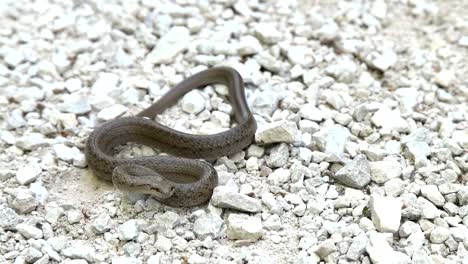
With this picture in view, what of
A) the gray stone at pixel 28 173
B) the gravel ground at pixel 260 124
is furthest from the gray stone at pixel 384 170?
the gray stone at pixel 28 173

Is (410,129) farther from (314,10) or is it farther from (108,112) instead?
(108,112)

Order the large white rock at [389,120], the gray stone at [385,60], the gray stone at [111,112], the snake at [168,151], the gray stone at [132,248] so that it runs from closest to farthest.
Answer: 1. the gray stone at [132,248]
2. the snake at [168,151]
3. the large white rock at [389,120]
4. the gray stone at [111,112]
5. the gray stone at [385,60]

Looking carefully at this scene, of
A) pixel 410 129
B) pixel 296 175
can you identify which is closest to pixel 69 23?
pixel 296 175

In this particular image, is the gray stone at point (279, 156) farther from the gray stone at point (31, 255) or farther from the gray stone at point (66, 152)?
the gray stone at point (31, 255)

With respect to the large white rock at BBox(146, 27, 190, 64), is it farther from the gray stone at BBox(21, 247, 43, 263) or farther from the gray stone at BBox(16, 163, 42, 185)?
the gray stone at BBox(21, 247, 43, 263)

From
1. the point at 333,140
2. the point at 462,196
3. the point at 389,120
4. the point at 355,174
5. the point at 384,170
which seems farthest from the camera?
the point at 389,120

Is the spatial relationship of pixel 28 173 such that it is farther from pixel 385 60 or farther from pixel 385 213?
pixel 385 60

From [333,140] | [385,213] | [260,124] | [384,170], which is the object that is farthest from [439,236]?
[260,124]

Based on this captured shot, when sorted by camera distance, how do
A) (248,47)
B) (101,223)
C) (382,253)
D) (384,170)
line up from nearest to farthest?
(382,253)
(101,223)
(384,170)
(248,47)

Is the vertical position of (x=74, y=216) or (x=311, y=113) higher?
(x=311, y=113)
